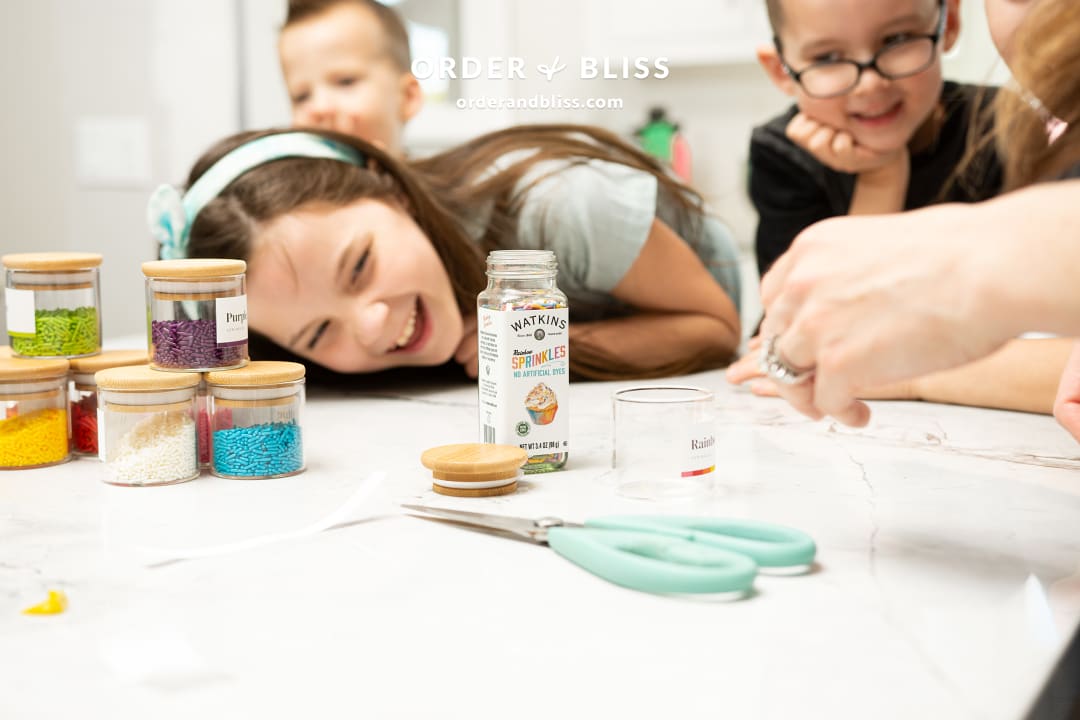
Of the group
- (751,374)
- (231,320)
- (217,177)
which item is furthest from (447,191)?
(231,320)

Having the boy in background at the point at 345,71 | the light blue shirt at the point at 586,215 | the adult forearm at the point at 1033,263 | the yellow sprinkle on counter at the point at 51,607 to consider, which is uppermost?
the boy in background at the point at 345,71

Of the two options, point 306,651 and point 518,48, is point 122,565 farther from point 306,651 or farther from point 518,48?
point 518,48

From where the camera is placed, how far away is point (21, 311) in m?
0.93

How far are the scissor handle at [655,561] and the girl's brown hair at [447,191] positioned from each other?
0.72 m

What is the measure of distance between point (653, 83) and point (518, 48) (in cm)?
41

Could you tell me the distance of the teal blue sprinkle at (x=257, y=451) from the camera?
2.80ft

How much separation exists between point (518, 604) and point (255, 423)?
38cm

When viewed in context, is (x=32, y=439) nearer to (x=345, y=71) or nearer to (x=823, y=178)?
(x=823, y=178)

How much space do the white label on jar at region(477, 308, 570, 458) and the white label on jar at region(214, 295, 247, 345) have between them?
0.21 meters

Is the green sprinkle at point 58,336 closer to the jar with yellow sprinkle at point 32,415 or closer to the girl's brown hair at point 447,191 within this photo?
the jar with yellow sprinkle at point 32,415

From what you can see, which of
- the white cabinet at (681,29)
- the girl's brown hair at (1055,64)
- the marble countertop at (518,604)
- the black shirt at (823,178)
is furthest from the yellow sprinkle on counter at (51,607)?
the white cabinet at (681,29)

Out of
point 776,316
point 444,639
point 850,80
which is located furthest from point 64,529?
point 850,80

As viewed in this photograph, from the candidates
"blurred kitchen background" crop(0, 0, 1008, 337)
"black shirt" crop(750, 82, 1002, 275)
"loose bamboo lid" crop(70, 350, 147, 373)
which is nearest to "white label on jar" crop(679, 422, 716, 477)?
"loose bamboo lid" crop(70, 350, 147, 373)

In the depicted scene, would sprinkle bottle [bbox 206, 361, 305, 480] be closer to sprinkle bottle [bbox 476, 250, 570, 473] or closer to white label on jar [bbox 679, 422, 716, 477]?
sprinkle bottle [bbox 476, 250, 570, 473]
